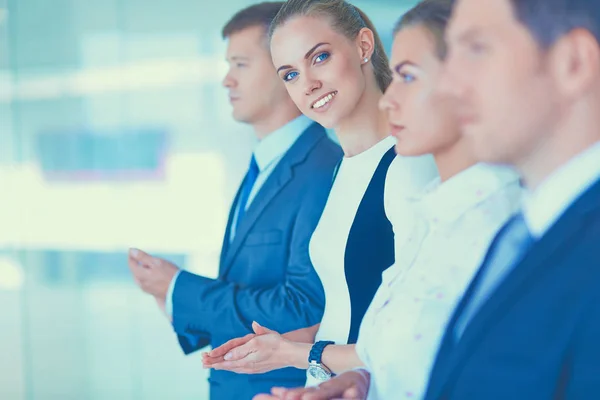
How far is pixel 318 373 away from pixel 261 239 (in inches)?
19.3

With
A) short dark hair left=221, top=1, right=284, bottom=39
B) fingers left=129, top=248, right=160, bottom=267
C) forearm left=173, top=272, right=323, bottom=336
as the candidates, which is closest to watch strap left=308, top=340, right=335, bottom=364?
forearm left=173, top=272, right=323, bottom=336

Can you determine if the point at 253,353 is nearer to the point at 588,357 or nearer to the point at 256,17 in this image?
the point at 588,357

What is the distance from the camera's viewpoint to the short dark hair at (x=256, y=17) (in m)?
1.70

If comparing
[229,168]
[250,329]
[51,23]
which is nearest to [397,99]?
[250,329]

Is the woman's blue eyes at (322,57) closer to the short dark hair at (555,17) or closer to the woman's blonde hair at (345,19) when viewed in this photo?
the woman's blonde hair at (345,19)

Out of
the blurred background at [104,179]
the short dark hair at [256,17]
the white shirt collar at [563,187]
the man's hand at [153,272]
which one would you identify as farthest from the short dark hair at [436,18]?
the blurred background at [104,179]

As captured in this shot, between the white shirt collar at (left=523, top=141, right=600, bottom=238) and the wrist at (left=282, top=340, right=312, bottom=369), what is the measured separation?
1.73 ft

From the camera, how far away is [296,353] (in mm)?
1185

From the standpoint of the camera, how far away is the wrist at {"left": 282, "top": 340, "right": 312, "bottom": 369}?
1.17m

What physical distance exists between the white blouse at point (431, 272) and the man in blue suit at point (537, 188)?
49 mm

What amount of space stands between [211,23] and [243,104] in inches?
51.5

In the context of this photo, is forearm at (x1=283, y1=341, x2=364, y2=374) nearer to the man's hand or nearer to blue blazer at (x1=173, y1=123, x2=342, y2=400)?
blue blazer at (x1=173, y1=123, x2=342, y2=400)

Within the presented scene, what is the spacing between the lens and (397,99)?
0.92m

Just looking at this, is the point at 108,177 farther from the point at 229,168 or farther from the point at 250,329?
the point at 250,329
